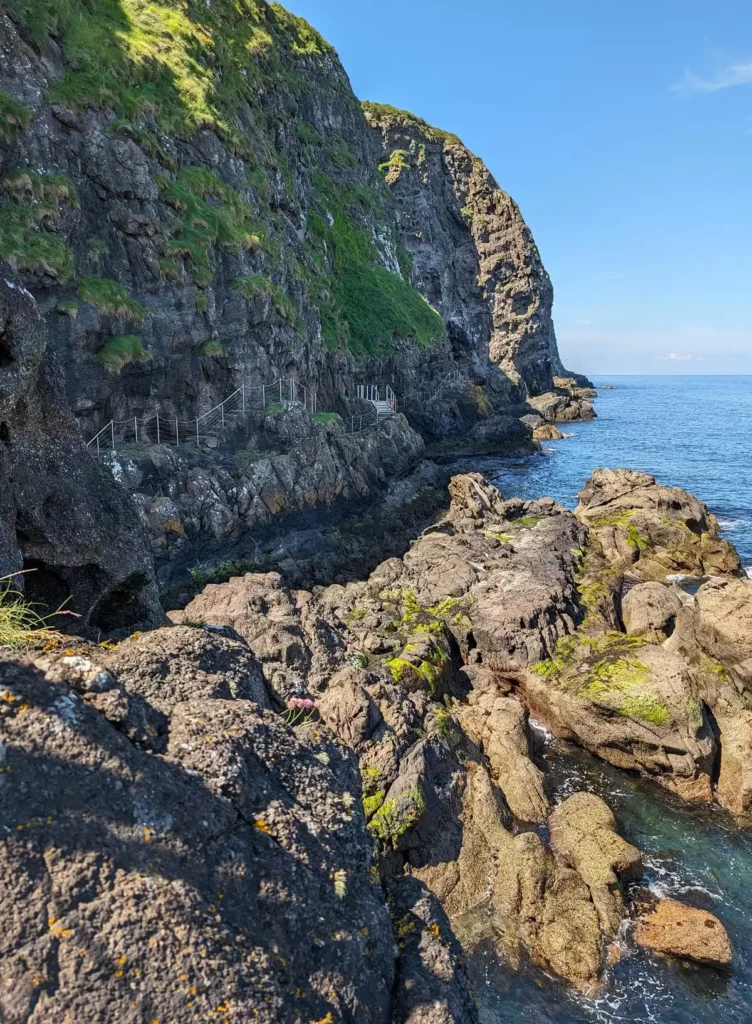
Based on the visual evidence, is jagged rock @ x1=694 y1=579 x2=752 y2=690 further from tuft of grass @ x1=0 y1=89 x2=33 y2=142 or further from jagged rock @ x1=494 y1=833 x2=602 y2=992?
tuft of grass @ x1=0 y1=89 x2=33 y2=142

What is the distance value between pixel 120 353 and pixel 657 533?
3123 centimetres

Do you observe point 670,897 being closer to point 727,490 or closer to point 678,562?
point 678,562

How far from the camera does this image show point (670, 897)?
1342 centimetres

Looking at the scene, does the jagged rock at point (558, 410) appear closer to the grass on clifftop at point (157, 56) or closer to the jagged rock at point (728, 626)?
the grass on clifftop at point (157, 56)

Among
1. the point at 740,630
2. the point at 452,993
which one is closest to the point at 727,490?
the point at 740,630

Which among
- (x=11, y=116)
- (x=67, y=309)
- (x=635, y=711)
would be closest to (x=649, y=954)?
(x=635, y=711)

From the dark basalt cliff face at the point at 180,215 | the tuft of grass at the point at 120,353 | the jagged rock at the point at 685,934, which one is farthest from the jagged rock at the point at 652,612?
the tuft of grass at the point at 120,353

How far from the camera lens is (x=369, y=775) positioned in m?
14.3

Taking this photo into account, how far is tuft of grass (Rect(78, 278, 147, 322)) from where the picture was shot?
96.3 ft

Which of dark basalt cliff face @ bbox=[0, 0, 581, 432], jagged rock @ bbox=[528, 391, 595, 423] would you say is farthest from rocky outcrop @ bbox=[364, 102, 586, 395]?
dark basalt cliff face @ bbox=[0, 0, 581, 432]

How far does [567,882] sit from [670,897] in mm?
2549

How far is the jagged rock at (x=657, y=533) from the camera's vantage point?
32.7 metres

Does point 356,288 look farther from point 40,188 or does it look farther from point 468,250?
point 468,250

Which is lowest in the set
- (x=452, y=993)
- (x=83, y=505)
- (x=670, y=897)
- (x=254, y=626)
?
(x=670, y=897)
